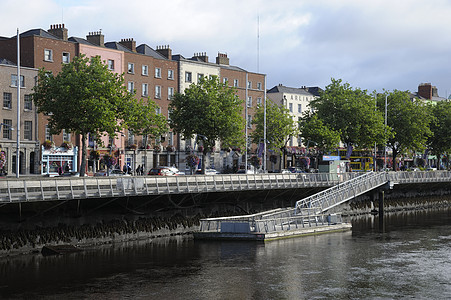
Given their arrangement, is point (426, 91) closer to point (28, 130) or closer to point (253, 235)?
point (28, 130)

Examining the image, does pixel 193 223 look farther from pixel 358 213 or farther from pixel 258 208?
pixel 358 213

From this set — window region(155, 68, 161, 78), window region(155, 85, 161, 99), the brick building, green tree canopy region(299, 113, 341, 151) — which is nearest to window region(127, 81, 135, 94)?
the brick building

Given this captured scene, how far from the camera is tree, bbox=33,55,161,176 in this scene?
195ft

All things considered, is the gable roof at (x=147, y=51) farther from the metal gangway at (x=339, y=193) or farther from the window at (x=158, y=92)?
the metal gangway at (x=339, y=193)

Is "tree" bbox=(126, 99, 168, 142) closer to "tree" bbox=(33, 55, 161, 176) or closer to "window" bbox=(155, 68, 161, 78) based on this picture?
"tree" bbox=(33, 55, 161, 176)

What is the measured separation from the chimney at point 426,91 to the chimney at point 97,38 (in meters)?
105

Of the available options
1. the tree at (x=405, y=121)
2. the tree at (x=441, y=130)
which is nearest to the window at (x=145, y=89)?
the tree at (x=405, y=121)

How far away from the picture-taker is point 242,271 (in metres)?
40.3

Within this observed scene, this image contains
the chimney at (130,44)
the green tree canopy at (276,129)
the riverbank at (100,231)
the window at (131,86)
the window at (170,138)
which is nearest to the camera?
the riverbank at (100,231)

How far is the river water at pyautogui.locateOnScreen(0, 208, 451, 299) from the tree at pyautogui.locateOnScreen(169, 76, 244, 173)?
26.1 m

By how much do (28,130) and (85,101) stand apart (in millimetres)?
25502

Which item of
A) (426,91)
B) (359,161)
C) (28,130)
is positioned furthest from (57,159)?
(426,91)

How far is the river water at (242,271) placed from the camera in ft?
113

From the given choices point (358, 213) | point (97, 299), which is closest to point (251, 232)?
point (97, 299)
